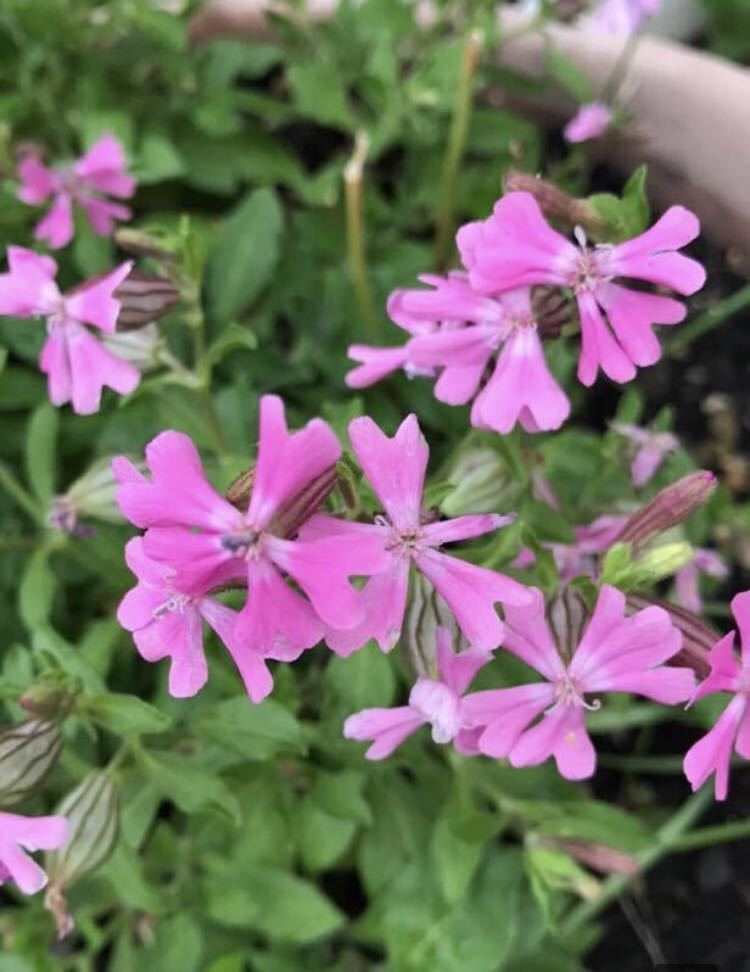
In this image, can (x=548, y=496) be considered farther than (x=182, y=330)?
No

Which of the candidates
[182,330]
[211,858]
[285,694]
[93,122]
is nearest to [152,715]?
[285,694]

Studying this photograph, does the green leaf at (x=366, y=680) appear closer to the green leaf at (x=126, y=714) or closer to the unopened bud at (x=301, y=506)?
the green leaf at (x=126, y=714)

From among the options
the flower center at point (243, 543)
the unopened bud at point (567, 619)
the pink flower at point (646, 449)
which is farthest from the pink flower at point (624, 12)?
the flower center at point (243, 543)

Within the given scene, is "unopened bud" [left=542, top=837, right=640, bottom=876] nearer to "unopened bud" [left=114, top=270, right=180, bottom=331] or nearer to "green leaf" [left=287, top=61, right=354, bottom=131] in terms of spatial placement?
"unopened bud" [left=114, top=270, right=180, bottom=331]

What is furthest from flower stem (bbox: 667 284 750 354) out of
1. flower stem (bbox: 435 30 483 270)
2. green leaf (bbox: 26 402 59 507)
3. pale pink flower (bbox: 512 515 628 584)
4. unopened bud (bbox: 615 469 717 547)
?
green leaf (bbox: 26 402 59 507)

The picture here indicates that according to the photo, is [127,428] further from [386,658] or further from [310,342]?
[386,658]

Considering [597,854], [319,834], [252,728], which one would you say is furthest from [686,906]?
[252,728]

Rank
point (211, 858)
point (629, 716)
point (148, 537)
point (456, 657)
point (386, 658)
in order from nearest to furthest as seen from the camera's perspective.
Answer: point (148, 537) < point (456, 657) < point (386, 658) < point (211, 858) < point (629, 716)
